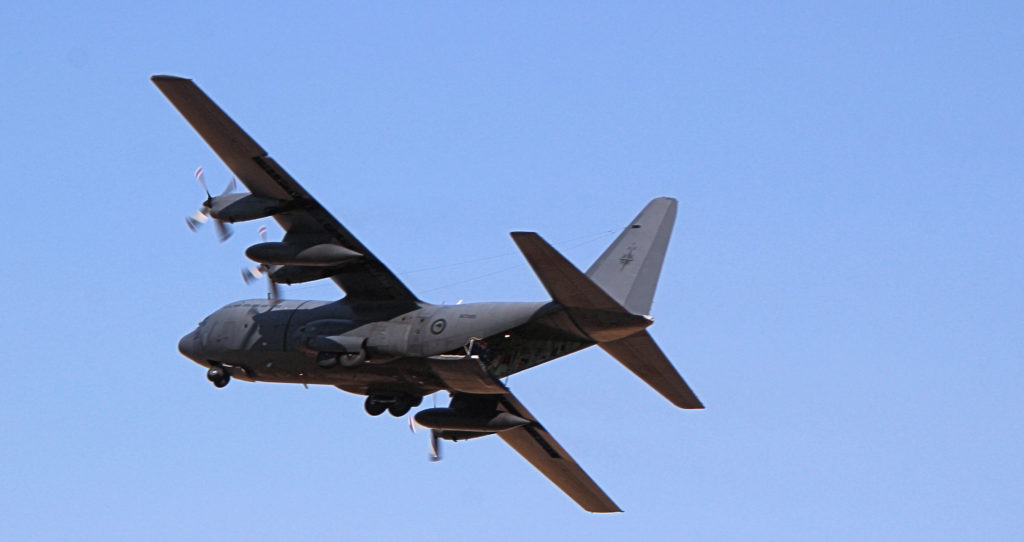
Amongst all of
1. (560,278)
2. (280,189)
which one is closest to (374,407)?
(280,189)

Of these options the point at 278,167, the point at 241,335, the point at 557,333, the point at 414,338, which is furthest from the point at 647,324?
the point at 241,335

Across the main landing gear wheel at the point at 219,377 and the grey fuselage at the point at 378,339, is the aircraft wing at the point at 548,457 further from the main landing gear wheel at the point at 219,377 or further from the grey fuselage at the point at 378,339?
the main landing gear wheel at the point at 219,377

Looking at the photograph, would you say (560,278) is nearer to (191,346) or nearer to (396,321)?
A: (396,321)

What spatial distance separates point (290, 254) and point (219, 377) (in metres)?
4.96

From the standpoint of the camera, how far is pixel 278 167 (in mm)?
33031

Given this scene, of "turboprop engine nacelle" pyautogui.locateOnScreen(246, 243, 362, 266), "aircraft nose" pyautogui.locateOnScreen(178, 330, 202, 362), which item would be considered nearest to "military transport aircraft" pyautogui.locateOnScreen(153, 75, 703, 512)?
"turboprop engine nacelle" pyautogui.locateOnScreen(246, 243, 362, 266)

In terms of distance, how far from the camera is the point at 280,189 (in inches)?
1320

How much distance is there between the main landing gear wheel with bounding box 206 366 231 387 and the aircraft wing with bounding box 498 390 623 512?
249 inches

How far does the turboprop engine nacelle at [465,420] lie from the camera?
3666 centimetres

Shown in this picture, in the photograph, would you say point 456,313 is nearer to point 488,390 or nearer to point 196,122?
point 488,390

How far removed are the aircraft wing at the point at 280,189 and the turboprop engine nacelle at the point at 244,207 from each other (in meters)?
0.17

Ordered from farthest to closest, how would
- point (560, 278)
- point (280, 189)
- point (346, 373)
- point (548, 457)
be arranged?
1. point (548, 457)
2. point (346, 373)
3. point (280, 189)
4. point (560, 278)

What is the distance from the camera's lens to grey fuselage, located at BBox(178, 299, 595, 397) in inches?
1293

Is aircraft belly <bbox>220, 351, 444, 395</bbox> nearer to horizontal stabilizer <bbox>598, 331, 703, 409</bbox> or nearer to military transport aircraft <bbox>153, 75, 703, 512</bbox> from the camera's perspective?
military transport aircraft <bbox>153, 75, 703, 512</bbox>
